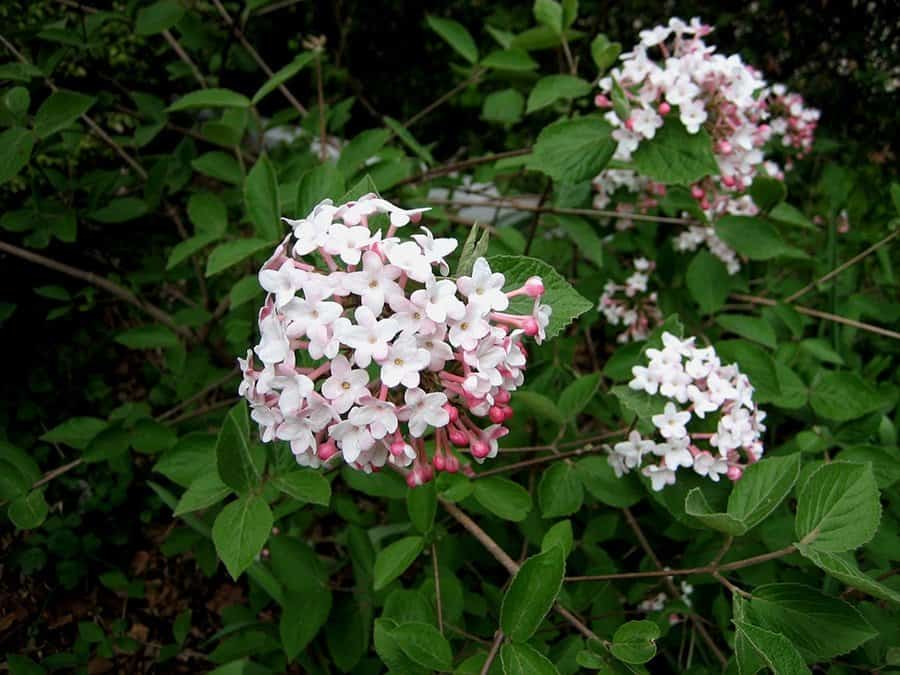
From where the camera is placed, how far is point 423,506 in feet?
4.10

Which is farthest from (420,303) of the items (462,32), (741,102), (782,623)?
(462,32)

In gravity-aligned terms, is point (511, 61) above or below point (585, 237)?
above

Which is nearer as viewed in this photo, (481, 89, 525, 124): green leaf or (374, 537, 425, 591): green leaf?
(374, 537, 425, 591): green leaf

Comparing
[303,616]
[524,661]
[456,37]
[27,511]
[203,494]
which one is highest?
[456,37]

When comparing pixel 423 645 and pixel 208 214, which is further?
pixel 208 214

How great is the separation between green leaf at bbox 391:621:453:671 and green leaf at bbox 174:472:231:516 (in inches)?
14.1

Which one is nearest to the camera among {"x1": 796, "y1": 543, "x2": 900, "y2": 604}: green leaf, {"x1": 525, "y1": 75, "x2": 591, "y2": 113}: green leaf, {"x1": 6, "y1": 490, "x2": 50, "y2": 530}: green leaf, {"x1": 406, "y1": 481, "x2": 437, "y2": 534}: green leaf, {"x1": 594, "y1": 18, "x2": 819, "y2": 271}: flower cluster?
{"x1": 796, "y1": 543, "x2": 900, "y2": 604}: green leaf

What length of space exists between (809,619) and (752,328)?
98 centimetres

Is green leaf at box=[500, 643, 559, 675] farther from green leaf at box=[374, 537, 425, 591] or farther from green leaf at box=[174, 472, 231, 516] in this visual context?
green leaf at box=[174, 472, 231, 516]

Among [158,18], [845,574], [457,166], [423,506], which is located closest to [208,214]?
[158,18]

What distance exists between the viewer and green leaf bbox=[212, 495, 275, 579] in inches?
39.1

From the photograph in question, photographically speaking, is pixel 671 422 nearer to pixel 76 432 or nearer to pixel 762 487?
pixel 762 487

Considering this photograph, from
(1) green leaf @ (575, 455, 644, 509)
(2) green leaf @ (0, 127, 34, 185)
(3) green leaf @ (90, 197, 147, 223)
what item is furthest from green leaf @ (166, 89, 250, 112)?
(1) green leaf @ (575, 455, 644, 509)

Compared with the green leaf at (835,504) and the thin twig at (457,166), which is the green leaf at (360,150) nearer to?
the thin twig at (457,166)
